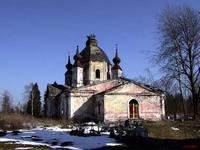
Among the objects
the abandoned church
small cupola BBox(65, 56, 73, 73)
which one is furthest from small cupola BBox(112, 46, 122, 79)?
small cupola BBox(65, 56, 73, 73)

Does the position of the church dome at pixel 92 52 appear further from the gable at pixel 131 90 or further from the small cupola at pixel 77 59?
the gable at pixel 131 90

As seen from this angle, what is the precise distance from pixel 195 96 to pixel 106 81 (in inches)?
584

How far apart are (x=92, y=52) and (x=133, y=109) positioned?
11.5 metres

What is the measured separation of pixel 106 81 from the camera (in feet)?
142

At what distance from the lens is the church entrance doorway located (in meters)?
40.7

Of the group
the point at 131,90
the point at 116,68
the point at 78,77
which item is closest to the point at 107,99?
the point at 131,90

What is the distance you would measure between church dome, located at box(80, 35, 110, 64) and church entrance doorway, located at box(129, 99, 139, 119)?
928cm

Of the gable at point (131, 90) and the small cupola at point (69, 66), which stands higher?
the small cupola at point (69, 66)

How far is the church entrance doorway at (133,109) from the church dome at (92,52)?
928 cm

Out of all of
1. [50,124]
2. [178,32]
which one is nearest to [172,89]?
[178,32]

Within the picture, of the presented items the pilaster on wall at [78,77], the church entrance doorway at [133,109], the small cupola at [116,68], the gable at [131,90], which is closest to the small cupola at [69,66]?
the pilaster on wall at [78,77]

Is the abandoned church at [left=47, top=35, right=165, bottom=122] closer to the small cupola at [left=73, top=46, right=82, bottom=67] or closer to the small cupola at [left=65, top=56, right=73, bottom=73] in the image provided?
the small cupola at [left=73, top=46, right=82, bottom=67]

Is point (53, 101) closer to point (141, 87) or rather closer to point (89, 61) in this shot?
point (89, 61)

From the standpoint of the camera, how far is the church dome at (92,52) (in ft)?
157
